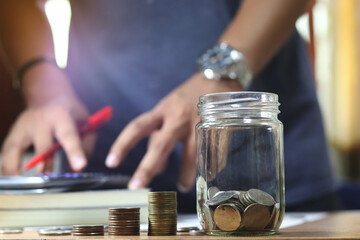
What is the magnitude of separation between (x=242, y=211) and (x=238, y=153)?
77 mm

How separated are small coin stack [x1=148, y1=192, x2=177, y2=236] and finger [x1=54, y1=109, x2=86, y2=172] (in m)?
0.54

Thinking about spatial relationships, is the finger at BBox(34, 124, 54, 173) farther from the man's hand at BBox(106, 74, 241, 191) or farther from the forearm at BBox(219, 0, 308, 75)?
the forearm at BBox(219, 0, 308, 75)

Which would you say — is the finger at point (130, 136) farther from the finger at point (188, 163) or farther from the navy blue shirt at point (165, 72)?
the navy blue shirt at point (165, 72)

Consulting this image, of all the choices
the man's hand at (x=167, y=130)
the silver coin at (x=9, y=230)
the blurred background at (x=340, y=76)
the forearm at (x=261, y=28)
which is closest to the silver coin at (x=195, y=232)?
the silver coin at (x=9, y=230)

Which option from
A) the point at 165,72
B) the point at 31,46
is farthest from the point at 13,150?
the point at 165,72

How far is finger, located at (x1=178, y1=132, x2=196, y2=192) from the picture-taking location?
922 mm

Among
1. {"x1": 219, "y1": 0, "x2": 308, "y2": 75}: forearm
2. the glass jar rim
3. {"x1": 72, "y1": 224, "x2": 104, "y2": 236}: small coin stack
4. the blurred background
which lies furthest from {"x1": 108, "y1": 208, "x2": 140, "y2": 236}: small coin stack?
the blurred background

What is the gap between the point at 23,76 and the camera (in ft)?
3.80

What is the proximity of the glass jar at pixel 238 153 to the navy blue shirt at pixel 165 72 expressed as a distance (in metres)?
0.57

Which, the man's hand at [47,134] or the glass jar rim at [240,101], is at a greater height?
the man's hand at [47,134]

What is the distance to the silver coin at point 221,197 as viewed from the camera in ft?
1.56

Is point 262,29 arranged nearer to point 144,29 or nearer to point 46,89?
point 144,29

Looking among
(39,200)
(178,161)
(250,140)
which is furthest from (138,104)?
(250,140)

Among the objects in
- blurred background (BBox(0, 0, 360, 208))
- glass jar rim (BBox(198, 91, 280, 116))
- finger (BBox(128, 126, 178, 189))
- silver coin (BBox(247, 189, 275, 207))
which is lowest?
silver coin (BBox(247, 189, 275, 207))
